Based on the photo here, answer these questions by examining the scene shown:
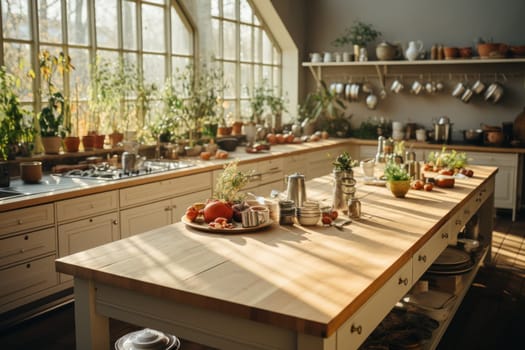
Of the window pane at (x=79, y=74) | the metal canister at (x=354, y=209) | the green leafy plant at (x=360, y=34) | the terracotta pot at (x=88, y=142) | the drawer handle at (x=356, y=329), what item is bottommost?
the drawer handle at (x=356, y=329)

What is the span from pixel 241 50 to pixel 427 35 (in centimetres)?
256

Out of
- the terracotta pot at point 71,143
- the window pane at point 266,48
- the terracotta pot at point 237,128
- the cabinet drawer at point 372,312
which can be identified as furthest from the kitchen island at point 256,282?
the window pane at point 266,48

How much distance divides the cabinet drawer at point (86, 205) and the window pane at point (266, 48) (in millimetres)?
4526

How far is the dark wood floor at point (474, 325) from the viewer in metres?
3.70

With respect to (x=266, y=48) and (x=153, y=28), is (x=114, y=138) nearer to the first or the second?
(x=153, y=28)

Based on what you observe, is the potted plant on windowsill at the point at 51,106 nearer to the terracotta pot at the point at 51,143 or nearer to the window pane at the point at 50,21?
the terracotta pot at the point at 51,143

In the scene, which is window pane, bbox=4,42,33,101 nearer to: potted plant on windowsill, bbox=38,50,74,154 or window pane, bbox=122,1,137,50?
potted plant on windowsill, bbox=38,50,74,154

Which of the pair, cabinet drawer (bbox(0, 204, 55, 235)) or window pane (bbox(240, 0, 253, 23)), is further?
window pane (bbox(240, 0, 253, 23))

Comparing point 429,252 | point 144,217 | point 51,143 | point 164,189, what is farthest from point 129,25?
point 429,252

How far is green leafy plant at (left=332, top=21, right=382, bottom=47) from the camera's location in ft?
27.4

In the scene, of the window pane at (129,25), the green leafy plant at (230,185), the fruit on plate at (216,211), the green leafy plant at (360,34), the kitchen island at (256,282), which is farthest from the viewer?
the green leafy plant at (360,34)

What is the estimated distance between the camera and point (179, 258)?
2.46 meters

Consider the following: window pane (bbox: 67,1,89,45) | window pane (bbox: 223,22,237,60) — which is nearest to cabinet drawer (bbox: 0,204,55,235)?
window pane (bbox: 67,1,89,45)

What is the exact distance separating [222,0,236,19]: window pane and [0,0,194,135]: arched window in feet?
2.19
